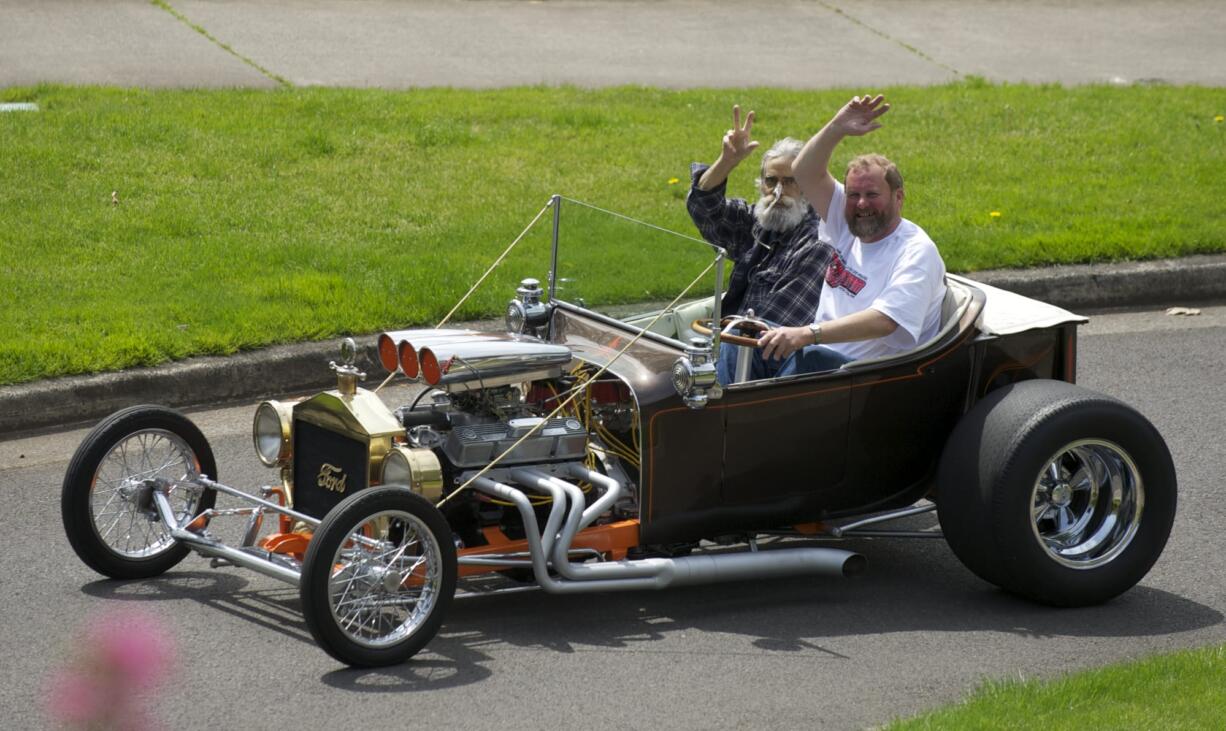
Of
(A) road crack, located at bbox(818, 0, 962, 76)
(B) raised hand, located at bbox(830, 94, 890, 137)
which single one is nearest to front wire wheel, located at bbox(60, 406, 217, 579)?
(B) raised hand, located at bbox(830, 94, 890, 137)

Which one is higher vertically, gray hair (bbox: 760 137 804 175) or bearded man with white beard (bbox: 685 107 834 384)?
gray hair (bbox: 760 137 804 175)

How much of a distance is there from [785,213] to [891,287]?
874 mm

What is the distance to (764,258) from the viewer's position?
265 inches

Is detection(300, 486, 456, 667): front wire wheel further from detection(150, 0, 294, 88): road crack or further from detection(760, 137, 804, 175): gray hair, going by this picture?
detection(150, 0, 294, 88): road crack

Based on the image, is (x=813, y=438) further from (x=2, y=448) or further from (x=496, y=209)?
(x=496, y=209)

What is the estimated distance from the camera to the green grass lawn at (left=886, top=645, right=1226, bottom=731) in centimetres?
461

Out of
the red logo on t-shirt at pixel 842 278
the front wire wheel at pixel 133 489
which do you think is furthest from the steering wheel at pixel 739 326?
the front wire wheel at pixel 133 489

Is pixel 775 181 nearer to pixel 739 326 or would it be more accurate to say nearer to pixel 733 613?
pixel 739 326

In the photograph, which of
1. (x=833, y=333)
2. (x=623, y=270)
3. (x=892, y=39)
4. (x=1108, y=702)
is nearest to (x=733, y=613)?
(x=833, y=333)

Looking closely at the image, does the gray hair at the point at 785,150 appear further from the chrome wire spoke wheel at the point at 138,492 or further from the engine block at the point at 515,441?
the chrome wire spoke wheel at the point at 138,492

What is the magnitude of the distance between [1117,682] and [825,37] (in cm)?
1092

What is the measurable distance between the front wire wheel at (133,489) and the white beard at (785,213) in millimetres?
2375

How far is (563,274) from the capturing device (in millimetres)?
6422

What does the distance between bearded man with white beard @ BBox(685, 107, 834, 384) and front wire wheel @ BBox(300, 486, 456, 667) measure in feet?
6.56
